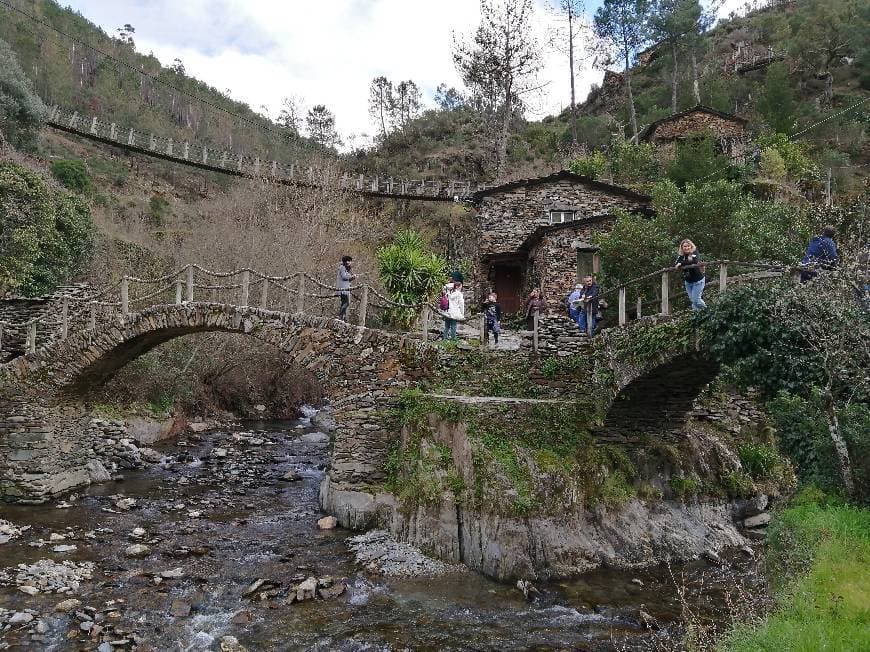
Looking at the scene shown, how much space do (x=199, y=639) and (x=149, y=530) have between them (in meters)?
5.31

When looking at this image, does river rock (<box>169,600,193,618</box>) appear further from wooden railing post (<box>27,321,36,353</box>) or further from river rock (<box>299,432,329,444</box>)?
river rock (<box>299,432,329,444</box>)

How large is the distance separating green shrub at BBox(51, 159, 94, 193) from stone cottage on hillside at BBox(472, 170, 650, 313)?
23277mm

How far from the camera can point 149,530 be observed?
13656mm

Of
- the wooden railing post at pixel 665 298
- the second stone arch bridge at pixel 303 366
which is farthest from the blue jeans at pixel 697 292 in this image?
the second stone arch bridge at pixel 303 366

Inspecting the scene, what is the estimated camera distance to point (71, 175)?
111 ft

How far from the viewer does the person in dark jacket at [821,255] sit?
988 cm

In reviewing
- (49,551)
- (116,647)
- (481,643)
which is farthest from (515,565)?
(49,551)

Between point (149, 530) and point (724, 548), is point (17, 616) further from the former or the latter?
point (724, 548)

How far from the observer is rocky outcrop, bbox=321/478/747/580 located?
461 inches

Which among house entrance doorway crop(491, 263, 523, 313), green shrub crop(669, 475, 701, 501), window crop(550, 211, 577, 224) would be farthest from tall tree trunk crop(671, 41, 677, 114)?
green shrub crop(669, 475, 701, 501)

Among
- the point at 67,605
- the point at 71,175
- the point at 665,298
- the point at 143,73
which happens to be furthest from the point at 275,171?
the point at 143,73

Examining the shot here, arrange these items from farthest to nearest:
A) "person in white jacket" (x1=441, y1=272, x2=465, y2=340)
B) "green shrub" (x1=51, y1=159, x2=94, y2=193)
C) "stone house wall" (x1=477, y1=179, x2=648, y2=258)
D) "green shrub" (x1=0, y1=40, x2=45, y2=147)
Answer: "green shrub" (x1=51, y1=159, x2=94, y2=193), "green shrub" (x1=0, y1=40, x2=45, y2=147), "stone house wall" (x1=477, y1=179, x2=648, y2=258), "person in white jacket" (x1=441, y1=272, x2=465, y2=340)

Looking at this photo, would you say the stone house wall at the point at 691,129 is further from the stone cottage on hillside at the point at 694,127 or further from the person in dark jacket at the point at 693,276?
the person in dark jacket at the point at 693,276

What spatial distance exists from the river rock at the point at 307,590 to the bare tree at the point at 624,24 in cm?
4216
